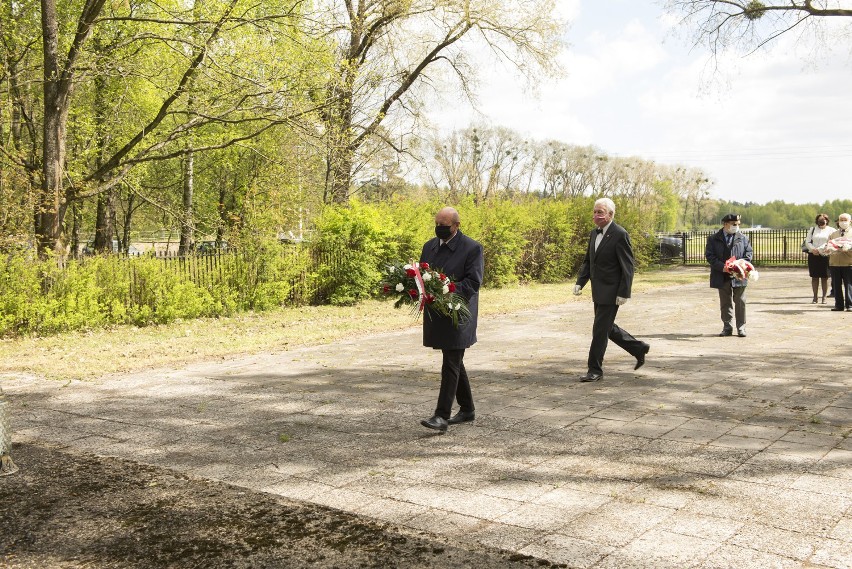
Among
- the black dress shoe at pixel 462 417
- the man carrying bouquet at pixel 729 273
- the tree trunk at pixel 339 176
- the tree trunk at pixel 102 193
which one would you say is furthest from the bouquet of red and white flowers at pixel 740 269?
the tree trunk at pixel 102 193

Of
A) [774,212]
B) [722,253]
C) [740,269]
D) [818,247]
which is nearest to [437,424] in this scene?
[740,269]

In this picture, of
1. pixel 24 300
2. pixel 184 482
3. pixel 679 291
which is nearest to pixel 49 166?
pixel 24 300

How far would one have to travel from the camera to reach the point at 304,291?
61.0 ft

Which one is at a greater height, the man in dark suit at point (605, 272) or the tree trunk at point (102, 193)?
the tree trunk at point (102, 193)

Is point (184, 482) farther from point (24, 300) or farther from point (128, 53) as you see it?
point (128, 53)

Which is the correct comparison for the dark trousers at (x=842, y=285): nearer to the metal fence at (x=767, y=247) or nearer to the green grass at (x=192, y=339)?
the green grass at (x=192, y=339)

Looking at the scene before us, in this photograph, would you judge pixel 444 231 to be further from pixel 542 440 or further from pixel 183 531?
pixel 183 531

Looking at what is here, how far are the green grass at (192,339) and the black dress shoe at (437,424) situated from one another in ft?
16.9

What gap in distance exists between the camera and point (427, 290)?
622 cm

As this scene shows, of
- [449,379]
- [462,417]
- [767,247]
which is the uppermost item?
[767,247]

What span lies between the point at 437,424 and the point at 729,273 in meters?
7.42

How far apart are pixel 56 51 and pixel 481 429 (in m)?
12.8

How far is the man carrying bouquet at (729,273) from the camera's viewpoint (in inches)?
487

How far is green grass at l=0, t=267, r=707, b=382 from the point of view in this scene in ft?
34.8
